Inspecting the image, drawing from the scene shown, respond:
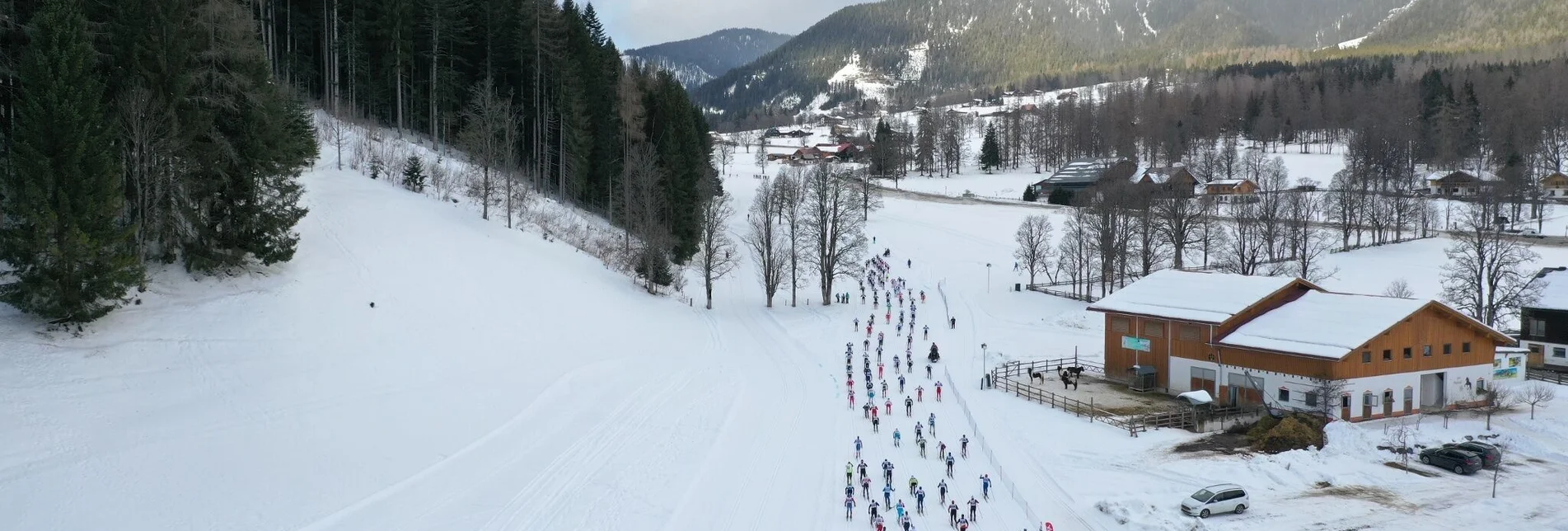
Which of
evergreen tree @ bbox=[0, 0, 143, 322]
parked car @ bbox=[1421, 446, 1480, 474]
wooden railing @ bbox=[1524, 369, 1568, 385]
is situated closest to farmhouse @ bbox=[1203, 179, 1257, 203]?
wooden railing @ bbox=[1524, 369, 1568, 385]

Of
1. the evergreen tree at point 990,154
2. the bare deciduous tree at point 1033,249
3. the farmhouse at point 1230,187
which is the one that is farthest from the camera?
the evergreen tree at point 990,154

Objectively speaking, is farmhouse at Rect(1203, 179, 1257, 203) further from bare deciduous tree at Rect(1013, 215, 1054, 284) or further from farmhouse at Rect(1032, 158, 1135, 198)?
bare deciduous tree at Rect(1013, 215, 1054, 284)

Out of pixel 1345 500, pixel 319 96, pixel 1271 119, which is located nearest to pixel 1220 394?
pixel 1345 500

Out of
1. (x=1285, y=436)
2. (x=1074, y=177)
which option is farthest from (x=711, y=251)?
(x=1074, y=177)

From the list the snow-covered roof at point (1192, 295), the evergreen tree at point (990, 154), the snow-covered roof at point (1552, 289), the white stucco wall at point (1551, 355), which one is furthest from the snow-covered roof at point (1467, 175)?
the snow-covered roof at point (1192, 295)

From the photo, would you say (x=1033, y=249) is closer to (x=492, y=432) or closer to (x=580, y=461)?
(x=580, y=461)

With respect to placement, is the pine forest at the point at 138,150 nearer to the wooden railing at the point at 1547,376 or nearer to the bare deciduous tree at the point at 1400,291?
the bare deciduous tree at the point at 1400,291
